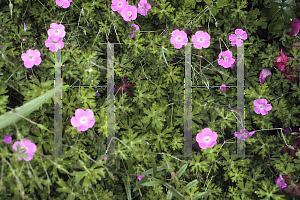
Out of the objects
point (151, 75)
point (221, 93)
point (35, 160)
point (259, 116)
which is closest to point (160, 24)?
point (151, 75)

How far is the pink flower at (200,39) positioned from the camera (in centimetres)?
230

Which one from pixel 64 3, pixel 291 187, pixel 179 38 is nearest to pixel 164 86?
pixel 179 38

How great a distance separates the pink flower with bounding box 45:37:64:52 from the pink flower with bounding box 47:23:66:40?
0.03m

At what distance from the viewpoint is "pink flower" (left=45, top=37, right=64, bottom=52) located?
84.6 inches

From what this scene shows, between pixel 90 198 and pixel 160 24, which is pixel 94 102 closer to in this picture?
pixel 90 198

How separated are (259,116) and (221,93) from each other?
1.48ft

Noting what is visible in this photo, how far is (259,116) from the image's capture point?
2.36m

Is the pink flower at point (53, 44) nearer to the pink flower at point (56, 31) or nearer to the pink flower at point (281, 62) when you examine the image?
the pink flower at point (56, 31)

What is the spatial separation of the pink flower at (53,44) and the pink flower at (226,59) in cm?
154

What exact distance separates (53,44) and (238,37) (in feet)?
5.94

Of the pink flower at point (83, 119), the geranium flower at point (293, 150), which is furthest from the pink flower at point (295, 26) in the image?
the pink flower at point (83, 119)

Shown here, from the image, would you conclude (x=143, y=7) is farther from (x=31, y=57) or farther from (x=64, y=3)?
(x=31, y=57)

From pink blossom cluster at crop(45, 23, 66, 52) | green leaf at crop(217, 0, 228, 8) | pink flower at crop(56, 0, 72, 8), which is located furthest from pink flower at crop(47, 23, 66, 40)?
green leaf at crop(217, 0, 228, 8)

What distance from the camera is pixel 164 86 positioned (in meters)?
2.25
